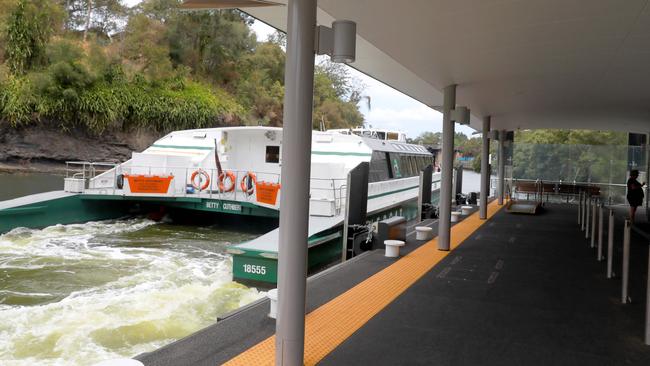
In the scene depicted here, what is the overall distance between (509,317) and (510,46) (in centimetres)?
292

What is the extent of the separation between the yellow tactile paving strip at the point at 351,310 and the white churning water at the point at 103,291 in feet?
7.24

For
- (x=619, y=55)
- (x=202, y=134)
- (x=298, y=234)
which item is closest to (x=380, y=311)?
(x=298, y=234)

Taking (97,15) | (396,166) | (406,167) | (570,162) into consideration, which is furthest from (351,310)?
(97,15)

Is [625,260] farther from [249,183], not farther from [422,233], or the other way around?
[249,183]

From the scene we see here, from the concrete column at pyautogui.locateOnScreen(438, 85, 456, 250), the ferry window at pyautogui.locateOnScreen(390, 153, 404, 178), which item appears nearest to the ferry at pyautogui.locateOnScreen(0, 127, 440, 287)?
the ferry window at pyautogui.locateOnScreen(390, 153, 404, 178)

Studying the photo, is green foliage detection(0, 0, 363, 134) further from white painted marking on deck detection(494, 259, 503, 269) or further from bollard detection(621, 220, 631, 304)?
bollard detection(621, 220, 631, 304)

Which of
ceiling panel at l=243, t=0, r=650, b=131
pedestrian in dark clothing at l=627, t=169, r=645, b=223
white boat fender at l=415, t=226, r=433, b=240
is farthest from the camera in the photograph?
pedestrian in dark clothing at l=627, t=169, r=645, b=223

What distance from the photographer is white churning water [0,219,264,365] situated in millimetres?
5805

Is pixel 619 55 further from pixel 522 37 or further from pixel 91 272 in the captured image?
pixel 91 272

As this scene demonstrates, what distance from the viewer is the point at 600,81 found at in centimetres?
777

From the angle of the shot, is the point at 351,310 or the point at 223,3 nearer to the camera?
the point at 223,3

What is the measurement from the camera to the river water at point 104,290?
5816 millimetres

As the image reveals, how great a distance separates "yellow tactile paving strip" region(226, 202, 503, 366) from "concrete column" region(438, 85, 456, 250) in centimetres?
31

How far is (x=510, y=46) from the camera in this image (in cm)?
570
